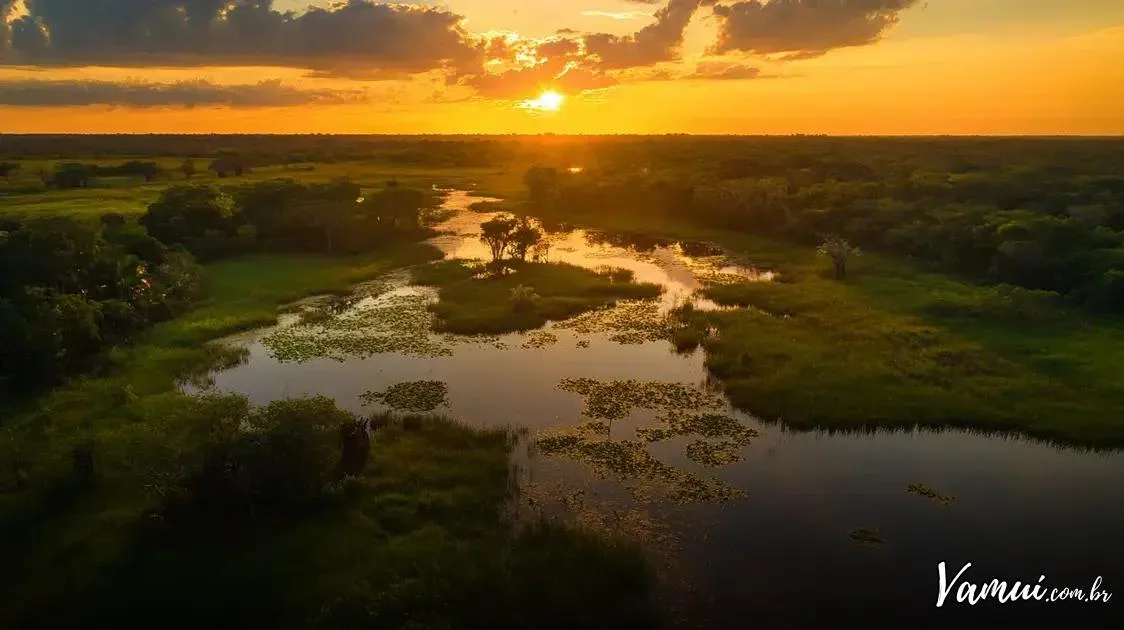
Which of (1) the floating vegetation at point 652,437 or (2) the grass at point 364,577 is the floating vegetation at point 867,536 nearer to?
(1) the floating vegetation at point 652,437

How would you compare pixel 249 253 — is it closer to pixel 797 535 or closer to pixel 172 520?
pixel 172 520

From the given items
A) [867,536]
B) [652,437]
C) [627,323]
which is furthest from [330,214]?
[867,536]

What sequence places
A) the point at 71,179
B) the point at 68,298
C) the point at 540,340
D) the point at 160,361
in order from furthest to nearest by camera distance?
the point at 71,179, the point at 540,340, the point at 160,361, the point at 68,298

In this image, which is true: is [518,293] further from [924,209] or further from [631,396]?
[924,209]

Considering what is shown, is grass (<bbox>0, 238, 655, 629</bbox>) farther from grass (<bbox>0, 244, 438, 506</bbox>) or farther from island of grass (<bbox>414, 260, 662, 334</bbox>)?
island of grass (<bbox>414, 260, 662, 334</bbox>)

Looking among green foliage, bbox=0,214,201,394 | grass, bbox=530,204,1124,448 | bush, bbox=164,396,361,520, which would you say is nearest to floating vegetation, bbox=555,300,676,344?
grass, bbox=530,204,1124,448

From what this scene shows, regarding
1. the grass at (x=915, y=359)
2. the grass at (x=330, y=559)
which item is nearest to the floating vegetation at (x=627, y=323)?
the grass at (x=915, y=359)
